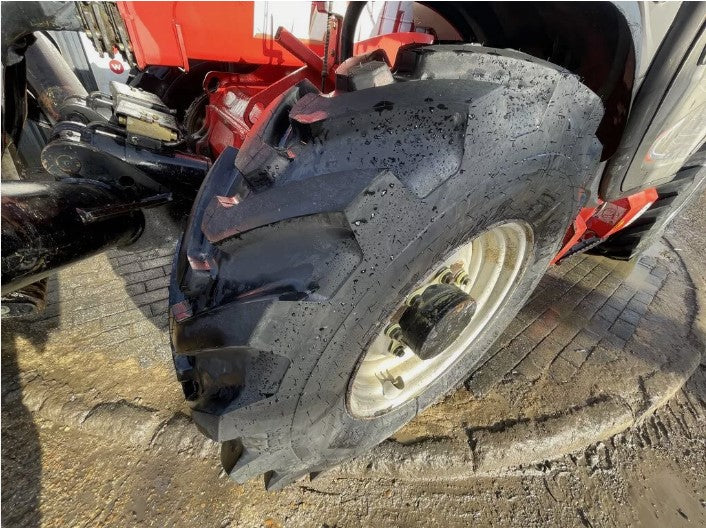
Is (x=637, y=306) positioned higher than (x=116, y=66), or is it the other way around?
(x=116, y=66)

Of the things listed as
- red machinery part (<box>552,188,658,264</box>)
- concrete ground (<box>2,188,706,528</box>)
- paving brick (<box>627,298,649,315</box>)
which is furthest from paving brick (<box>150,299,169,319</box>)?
paving brick (<box>627,298,649,315</box>)

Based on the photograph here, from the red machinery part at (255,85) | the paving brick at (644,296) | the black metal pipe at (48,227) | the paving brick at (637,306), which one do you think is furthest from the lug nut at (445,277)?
the paving brick at (644,296)

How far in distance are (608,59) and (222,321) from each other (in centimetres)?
140

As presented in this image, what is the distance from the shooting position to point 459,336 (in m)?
1.68

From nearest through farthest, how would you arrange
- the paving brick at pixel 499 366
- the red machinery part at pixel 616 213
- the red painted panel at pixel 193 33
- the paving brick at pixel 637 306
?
the red painted panel at pixel 193 33 → the paving brick at pixel 499 366 → the red machinery part at pixel 616 213 → the paving brick at pixel 637 306

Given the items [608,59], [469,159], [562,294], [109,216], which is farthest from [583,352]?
[109,216]

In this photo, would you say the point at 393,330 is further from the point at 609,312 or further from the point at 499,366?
the point at 609,312

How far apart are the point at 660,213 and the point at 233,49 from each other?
2725 mm

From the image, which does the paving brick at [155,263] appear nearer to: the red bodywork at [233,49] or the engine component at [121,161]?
the red bodywork at [233,49]

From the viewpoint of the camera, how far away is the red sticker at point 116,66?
340 cm

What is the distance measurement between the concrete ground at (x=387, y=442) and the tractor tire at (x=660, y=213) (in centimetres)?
74

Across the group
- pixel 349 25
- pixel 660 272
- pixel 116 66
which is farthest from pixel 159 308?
pixel 660 272

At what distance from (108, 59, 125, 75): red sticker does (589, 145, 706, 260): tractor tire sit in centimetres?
401

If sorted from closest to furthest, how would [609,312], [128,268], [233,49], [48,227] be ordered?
1. [48,227]
2. [233,49]
3. [128,268]
4. [609,312]
